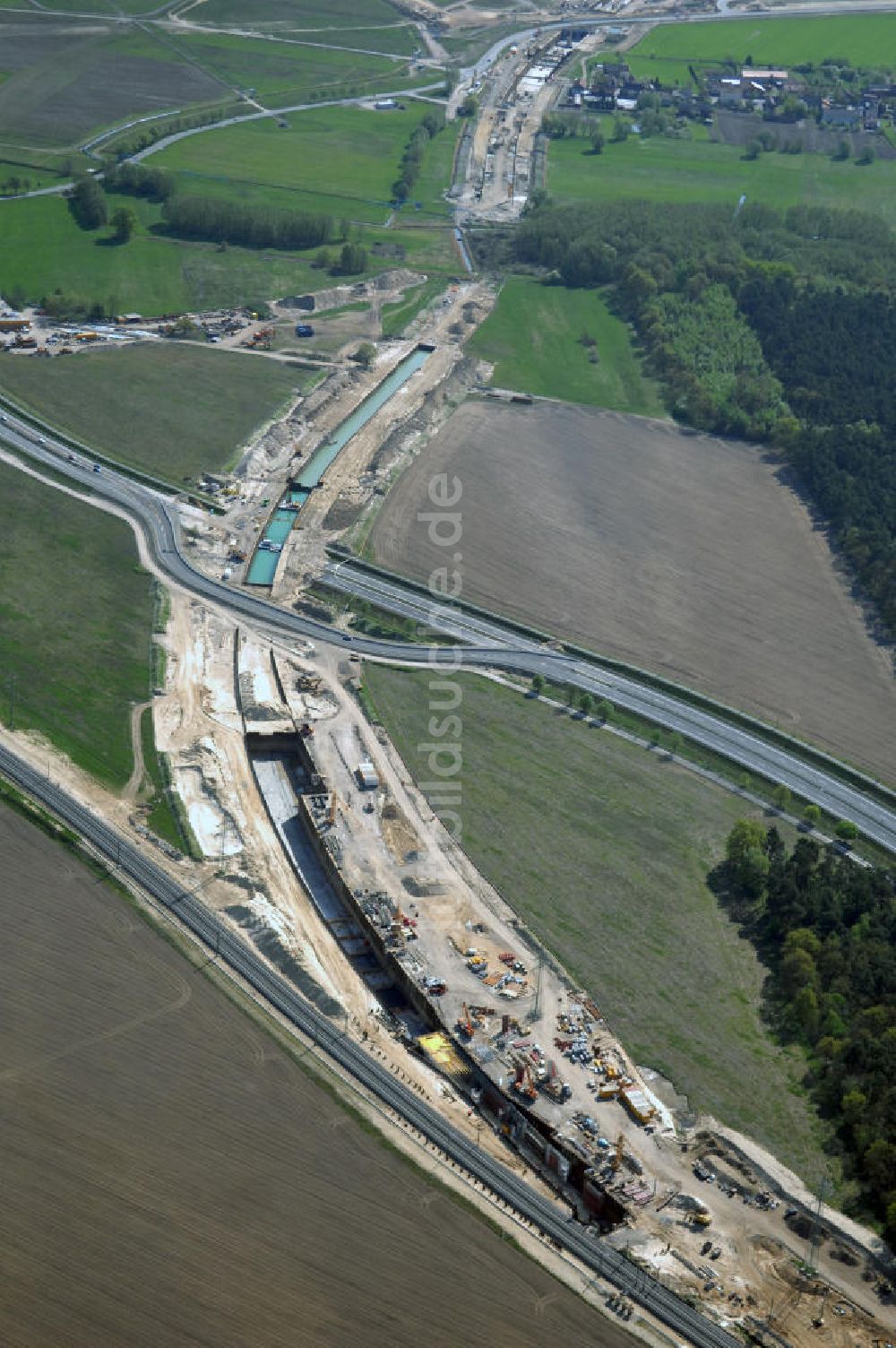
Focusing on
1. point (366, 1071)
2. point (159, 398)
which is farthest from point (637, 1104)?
point (159, 398)

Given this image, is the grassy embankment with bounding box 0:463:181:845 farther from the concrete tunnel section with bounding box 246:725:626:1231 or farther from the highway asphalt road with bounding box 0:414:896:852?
the concrete tunnel section with bounding box 246:725:626:1231

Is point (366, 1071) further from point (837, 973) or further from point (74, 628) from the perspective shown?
point (74, 628)

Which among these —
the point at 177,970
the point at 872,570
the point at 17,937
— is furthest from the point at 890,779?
the point at 17,937

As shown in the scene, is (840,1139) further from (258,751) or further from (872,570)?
(872,570)

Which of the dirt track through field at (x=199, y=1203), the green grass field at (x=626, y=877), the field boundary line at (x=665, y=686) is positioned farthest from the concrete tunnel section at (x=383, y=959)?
the field boundary line at (x=665, y=686)

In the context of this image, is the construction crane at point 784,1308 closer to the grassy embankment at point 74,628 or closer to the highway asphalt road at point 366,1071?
the highway asphalt road at point 366,1071

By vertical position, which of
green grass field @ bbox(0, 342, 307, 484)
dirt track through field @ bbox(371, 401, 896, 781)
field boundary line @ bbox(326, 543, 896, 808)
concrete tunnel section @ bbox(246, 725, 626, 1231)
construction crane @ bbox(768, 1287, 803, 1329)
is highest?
green grass field @ bbox(0, 342, 307, 484)

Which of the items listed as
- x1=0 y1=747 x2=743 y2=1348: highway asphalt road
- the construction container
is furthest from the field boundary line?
x1=0 y1=747 x2=743 y2=1348: highway asphalt road
